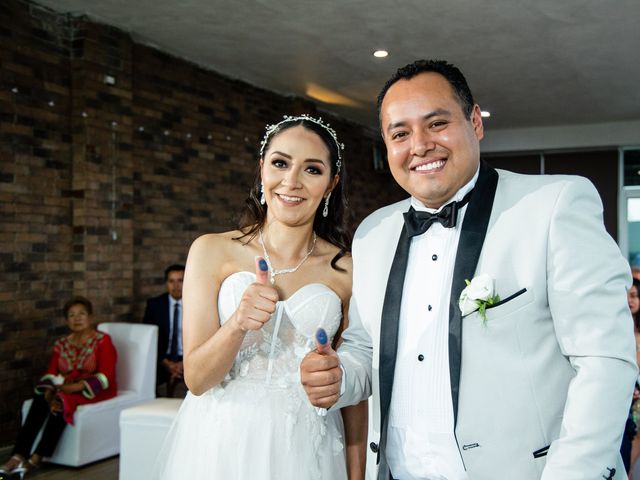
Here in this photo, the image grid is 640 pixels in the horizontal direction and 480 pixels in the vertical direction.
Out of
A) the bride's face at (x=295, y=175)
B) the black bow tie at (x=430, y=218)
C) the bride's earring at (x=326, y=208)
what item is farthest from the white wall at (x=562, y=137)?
the black bow tie at (x=430, y=218)

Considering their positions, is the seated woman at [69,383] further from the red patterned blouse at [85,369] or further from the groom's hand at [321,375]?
the groom's hand at [321,375]

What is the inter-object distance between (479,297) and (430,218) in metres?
0.32

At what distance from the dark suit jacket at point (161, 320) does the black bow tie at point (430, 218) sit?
493 cm

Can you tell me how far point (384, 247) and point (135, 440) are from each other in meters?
2.33

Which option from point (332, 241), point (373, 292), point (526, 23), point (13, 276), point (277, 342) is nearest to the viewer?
point (373, 292)

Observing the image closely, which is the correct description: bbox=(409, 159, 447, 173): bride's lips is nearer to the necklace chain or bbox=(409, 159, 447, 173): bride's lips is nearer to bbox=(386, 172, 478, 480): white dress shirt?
bbox=(386, 172, 478, 480): white dress shirt

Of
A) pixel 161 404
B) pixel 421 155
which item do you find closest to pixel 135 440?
pixel 161 404

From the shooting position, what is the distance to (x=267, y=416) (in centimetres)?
232

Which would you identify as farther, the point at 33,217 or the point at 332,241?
the point at 33,217

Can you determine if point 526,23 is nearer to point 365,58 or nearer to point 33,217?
point 365,58

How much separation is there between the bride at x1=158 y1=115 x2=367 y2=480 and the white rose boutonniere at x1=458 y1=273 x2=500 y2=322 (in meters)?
0.87

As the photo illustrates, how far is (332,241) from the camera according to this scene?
8.70 ft

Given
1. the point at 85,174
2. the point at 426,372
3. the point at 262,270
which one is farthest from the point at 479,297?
the point at 85,174

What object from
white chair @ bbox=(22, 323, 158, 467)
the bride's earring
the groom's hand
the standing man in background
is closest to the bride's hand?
the groom's hand
